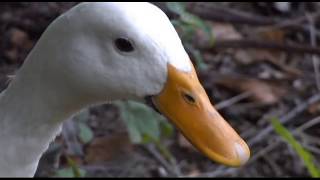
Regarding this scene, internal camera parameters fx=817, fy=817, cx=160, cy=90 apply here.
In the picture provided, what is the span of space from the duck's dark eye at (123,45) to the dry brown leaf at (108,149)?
114 cm

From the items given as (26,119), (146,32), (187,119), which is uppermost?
(146,32)

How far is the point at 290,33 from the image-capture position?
2.91 m

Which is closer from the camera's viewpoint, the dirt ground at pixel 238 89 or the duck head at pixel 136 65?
the duck head at pixel 136 65

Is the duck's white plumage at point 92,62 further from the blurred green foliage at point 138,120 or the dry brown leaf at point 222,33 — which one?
the dry brown leaf at point 222,33

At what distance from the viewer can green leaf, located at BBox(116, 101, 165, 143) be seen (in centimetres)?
193

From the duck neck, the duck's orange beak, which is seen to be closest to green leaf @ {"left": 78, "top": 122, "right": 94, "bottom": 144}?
the duck neck

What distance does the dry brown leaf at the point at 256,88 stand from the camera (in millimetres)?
2582

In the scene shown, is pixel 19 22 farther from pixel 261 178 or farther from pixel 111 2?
pixel 111 2

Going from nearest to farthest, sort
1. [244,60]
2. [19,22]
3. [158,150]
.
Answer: [158,150] < [19,22] < [244,60]

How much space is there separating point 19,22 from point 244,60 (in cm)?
77

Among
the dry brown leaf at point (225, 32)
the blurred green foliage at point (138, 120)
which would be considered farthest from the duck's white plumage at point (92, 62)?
the dry brown leaf at point (225, 32)

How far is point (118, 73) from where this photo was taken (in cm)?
119

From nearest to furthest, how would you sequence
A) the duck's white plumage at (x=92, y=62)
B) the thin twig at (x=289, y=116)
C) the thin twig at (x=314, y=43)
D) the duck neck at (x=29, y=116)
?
the duck's white plumage at (x=92, y=62)
the duck neck at (x=29, y=116)
the thin twig at (x=289, y=116)
the thin twig at (x=314, y=43)

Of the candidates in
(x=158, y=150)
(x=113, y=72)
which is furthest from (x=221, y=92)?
(x=113, y=72)
